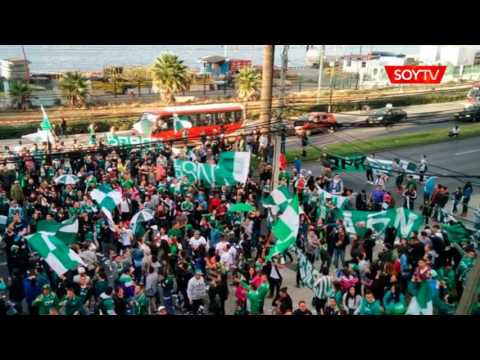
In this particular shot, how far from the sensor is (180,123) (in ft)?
76.5

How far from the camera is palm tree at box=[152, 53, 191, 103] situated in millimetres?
29733

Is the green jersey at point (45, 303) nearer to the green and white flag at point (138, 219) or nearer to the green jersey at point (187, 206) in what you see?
the green and white flag at point (138, 219)

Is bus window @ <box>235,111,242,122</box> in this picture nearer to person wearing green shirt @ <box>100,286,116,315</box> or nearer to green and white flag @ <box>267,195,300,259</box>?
green and white flag @ <box>267,195,300,259</box>

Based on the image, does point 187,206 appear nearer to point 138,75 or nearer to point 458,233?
point 458,233

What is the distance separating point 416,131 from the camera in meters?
29.3

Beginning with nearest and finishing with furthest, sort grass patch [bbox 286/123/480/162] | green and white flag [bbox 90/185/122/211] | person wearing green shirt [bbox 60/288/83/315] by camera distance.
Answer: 1. person wearing green shirt [bbox 60/288/83/315]
2. green and white flag [bbox 90/185/122/211]
3. grass patch [bbox 286/123/480/162]

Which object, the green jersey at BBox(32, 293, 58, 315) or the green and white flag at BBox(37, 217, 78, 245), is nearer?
the green jersey at BBox(32, 293, 58, 315)

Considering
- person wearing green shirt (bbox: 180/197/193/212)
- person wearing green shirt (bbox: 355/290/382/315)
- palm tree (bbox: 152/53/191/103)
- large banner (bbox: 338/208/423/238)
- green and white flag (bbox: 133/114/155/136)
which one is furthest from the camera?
palm tree (bbox: 152/53/191/103)

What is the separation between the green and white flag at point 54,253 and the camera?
930 centimetres

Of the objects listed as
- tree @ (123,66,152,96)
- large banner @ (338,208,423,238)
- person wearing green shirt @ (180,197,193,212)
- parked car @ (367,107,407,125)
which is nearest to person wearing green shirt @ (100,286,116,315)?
person wearing green shirt @ (180,197,193,212)

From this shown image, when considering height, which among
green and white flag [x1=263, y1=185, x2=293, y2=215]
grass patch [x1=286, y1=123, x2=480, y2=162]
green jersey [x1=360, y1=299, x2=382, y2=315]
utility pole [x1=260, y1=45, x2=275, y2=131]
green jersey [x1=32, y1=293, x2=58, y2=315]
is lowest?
grass patch [x1=286, y1=123, x2=480, y2=162]

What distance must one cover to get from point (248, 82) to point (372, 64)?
10.4m

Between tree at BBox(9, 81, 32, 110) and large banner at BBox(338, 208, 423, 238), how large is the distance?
72.9 feet
